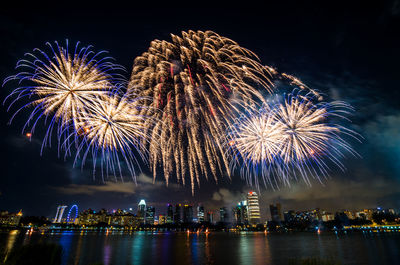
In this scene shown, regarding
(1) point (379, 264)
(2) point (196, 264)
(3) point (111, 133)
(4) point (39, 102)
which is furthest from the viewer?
(1) point (379, 264)

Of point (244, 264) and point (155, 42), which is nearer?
point (155, 42)

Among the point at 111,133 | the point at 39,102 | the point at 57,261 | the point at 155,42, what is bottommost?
the point at 57,261

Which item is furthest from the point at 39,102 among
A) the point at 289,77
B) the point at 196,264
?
the point at 196,264

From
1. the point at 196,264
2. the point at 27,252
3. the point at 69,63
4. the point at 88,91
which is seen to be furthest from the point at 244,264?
the point at 69,63

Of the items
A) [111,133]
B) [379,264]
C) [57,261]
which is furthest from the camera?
[379,264]

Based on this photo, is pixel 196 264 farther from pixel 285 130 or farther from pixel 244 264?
pixel 285 130

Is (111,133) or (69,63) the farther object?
(111,133)

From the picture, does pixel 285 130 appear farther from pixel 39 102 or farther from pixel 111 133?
pixel 39 102

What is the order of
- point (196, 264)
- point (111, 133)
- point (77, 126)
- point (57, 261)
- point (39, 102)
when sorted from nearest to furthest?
point (57, 261) → point (39, 102) → point (77, 126) → point (111, 133) → point (196, 264)

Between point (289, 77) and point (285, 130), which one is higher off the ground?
point (289, 77)
